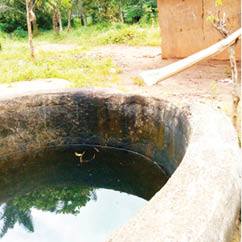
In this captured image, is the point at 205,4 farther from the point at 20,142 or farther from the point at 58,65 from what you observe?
the point at 20,142

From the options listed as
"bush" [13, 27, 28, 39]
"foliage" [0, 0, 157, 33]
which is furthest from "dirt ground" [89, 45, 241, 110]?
"bush" [13, 27, 28, 39]

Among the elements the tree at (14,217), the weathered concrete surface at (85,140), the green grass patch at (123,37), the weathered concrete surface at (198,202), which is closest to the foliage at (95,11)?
the green grass patch at (123,37)

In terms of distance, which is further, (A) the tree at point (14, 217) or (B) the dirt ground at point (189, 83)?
(B) the dirt ground at point (189, 83)

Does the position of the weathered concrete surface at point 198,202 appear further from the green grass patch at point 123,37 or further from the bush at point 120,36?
the bush at point 120,36

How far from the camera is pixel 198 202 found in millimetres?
1125

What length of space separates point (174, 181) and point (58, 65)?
6.34 meters

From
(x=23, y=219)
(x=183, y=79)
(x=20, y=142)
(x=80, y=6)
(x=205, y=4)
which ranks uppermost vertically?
(x=80, y=6)

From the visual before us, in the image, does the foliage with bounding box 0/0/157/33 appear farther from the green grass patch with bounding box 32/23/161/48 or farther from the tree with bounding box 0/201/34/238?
the tree with bounding box 0/201/34/238

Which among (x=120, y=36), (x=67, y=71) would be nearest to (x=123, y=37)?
(x=120, y=36)

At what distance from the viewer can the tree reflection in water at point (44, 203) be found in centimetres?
290

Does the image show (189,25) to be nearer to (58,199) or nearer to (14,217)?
(58,199)

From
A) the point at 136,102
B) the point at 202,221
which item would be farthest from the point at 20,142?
the point at 202,221

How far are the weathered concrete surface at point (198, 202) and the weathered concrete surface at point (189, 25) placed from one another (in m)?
4.98

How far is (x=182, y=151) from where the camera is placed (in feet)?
8.39
